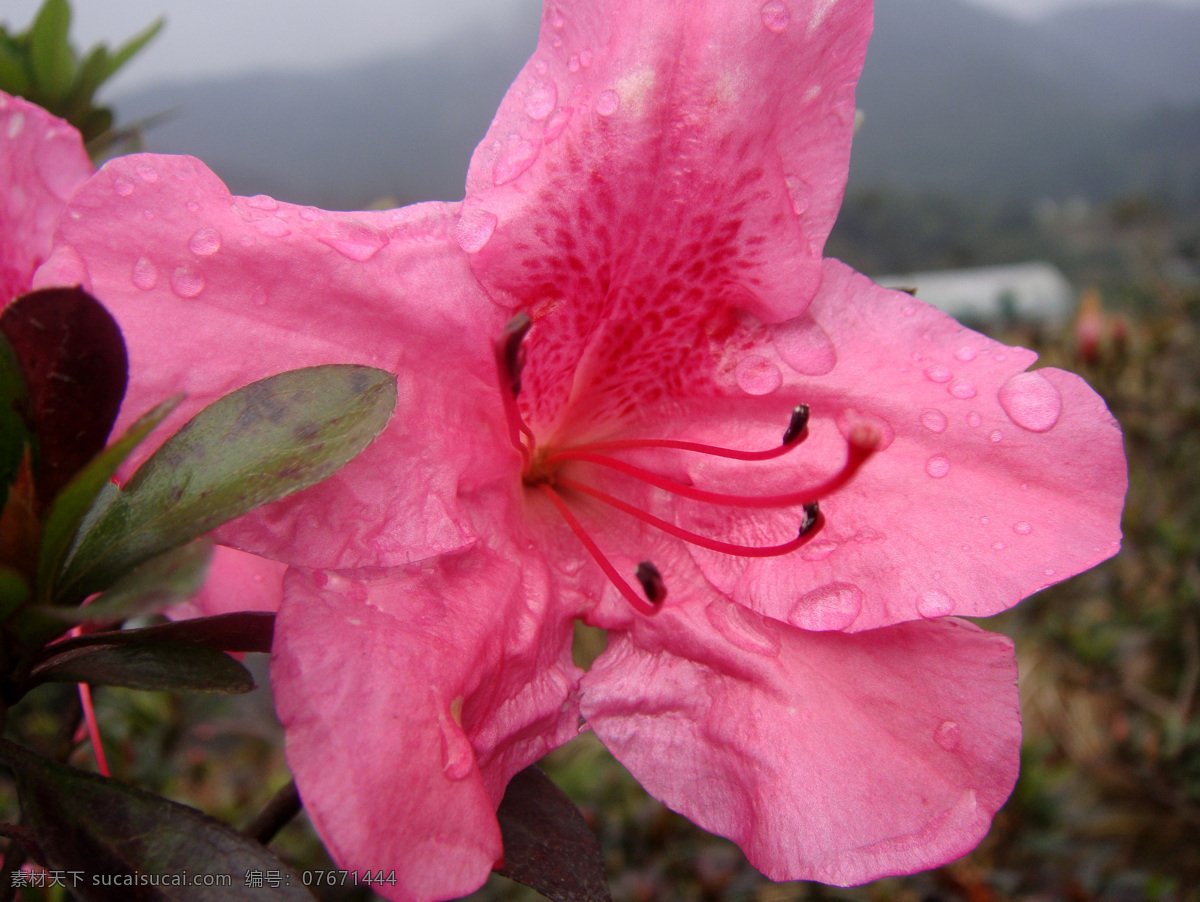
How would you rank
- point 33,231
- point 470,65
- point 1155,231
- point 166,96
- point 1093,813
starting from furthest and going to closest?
point 470,65, point 166,96, point 1155,231, point 1093,813, point 33,231

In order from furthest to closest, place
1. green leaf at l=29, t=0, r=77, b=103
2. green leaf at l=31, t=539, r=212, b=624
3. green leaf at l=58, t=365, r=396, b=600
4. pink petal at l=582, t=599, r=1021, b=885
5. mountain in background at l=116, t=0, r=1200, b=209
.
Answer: mountain in background at l=116, t=0, r=1200, b=209 → green leaf at l=29, t=0, r=77, b=103 → pink petal at l=582, t=599, r=1021, b=885 → green leaf at l=58, t=365, r=396, b=600 → green leaf at l=31, t=539, r=212, b=624

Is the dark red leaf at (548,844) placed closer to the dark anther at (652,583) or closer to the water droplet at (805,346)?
the dark anther at (652,583)

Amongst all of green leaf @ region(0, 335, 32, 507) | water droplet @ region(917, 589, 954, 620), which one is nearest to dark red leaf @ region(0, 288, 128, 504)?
green leaf @ region(0, 335, 32, 507)

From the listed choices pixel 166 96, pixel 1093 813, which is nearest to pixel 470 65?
pixel 166 96

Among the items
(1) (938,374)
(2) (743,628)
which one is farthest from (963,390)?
(2) (743,628)

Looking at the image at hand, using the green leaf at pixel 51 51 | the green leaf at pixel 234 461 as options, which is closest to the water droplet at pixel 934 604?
the green leaf at pixel 234 461

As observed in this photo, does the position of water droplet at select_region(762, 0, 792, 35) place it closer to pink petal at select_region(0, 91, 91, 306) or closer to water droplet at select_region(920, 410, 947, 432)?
water droplet at select_region(920, 410, 947, 432)

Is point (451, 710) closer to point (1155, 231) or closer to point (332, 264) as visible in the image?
point (332, 264)
